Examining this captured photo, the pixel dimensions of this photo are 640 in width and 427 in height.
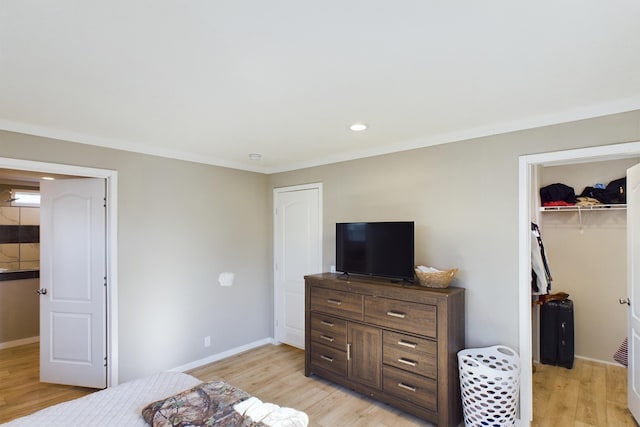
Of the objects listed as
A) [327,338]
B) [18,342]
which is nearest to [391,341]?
[327,338]

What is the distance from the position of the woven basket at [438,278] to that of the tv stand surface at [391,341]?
80 millimetres

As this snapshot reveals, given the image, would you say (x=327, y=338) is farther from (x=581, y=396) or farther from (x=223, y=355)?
(x=581, y=396)

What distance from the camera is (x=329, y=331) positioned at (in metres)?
3.32

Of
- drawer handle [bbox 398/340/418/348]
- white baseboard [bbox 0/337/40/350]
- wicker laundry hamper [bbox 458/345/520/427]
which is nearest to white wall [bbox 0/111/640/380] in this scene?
wicker laundry hamper [bbox 458/345/520/427]

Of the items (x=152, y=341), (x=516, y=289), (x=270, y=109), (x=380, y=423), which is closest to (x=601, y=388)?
(x=516, y=289)

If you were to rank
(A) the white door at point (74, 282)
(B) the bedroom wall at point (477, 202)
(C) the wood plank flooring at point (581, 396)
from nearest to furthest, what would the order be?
1. (B) the bedroom wall at point (477, 202)
2. (C) the wood plank flooring at point (581, 396)
3. (A) the white door at point (74, 282)

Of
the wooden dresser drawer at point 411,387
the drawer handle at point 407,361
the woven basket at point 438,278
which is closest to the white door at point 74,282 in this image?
the wooden dresser drawer at point 411,387

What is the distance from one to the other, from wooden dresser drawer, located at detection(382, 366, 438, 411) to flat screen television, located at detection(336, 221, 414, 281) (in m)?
0.79

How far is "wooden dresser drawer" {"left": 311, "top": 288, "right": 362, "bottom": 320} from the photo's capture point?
10.1 feet

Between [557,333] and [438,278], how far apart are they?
2149mm

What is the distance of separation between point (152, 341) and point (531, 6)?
3.94m

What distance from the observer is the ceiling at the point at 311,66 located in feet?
4.34

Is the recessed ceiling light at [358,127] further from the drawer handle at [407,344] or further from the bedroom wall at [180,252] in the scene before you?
the bedroom wall at [180,252]

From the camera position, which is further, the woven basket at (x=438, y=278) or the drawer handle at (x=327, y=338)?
the drawer handle at (x=327, y=338)
